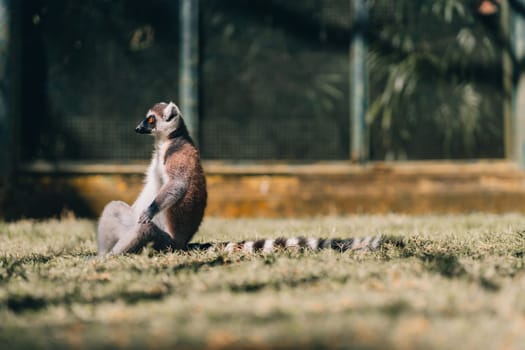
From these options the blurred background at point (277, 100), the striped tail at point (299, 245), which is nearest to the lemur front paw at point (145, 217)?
the striped tail at point (299, 245)

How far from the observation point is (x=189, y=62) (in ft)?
31.8

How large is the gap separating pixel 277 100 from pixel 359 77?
1218 millimetres

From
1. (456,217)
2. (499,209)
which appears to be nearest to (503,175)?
(499,209)

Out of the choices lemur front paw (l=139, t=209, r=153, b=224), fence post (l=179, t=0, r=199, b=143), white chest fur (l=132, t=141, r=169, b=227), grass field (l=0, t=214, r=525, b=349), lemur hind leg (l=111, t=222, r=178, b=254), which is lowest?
grass field (l=0, t=214, r=525, b=349)

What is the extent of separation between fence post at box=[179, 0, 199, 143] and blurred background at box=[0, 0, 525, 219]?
0.8 inches

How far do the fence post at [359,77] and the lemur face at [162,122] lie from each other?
475 centimetres

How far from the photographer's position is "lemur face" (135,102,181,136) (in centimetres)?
565

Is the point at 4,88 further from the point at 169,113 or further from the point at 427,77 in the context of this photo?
the point at 427,77

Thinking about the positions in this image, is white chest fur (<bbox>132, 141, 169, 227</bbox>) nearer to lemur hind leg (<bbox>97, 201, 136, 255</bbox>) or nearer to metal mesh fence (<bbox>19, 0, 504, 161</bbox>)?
lemur hind leg (<bbox>97, 201, 136, 255</bbox>)

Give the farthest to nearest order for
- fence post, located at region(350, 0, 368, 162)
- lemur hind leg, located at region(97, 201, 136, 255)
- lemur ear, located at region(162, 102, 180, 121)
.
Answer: fence post, located at region(350, 0, 368, 162) < lemur ear, located at region(162, 102, 180, 121) < lemur hind leg, located at region(97, 201, 136, 255)

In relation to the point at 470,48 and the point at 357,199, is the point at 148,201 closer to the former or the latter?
the point at 357,199

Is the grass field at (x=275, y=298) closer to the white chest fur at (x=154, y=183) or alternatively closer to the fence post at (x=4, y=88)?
the white chest fur at (x=154, y=183)

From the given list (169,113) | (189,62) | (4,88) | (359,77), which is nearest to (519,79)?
(359,77)

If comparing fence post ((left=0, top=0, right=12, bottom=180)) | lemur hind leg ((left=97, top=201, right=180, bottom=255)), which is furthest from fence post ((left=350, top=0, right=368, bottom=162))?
lemur hind leg ((left=97, top=201, right=180, bottom=255))
